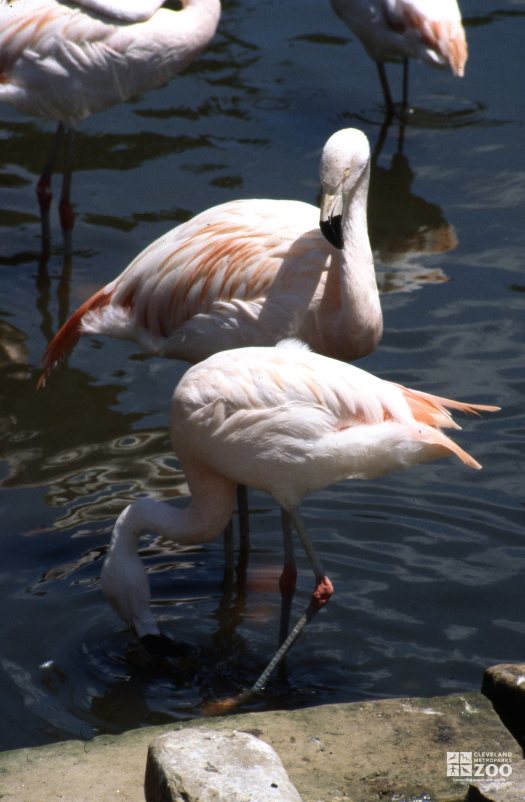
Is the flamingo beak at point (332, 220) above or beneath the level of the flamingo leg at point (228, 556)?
above

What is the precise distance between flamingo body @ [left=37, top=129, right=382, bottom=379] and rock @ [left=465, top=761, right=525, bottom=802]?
2095 mm

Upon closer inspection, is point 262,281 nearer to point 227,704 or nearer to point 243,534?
point 243,534

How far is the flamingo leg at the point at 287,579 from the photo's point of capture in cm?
457

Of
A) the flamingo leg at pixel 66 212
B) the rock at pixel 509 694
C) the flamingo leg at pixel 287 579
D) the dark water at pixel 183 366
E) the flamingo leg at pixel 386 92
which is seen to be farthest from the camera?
the flamingo leg at pixel 386 92

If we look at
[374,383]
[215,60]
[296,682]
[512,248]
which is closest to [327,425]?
[374,383]

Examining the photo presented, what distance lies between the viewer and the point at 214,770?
10.1 ft

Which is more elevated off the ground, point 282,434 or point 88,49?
point 88,49

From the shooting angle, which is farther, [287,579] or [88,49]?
[88,49]

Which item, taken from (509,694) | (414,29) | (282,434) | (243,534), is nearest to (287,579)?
(243,534)

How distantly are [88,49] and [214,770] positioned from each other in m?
4.67

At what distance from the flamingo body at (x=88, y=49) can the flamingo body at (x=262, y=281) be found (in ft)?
6.20

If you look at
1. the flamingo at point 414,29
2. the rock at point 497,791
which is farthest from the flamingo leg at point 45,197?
the rock at point 497,791

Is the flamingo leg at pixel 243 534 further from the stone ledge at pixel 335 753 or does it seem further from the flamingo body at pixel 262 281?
the stone ledge at pixel 335 753

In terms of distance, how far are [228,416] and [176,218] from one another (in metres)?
3.66
